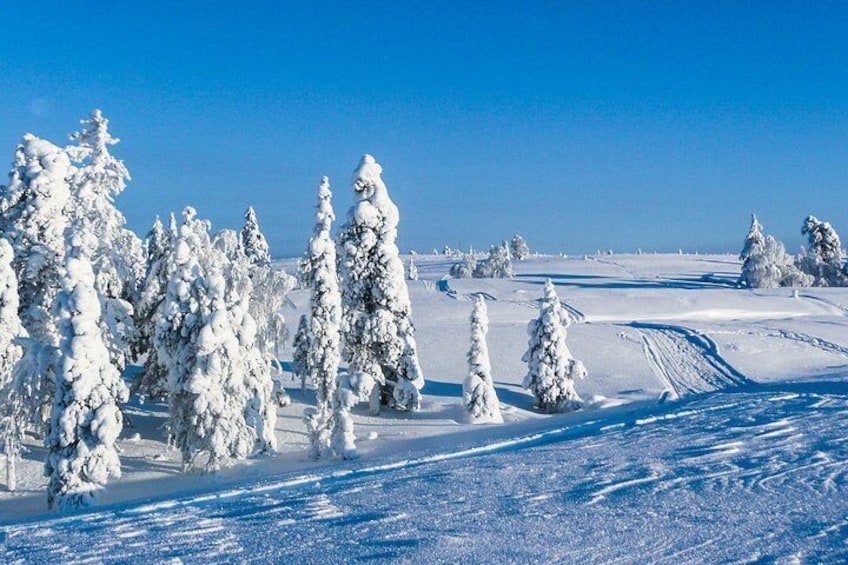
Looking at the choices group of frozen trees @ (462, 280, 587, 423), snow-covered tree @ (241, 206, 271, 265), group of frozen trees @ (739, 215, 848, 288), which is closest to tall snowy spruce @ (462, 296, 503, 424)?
group of frozen trees @ (462, 280, 587, 423)

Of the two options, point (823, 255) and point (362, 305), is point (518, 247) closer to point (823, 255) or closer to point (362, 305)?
point (823, 255)

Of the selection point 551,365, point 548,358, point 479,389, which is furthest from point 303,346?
point 551,365

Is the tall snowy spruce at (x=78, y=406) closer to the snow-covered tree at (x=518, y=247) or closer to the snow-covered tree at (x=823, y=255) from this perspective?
the snow-covered tree at (x=823, y=255)

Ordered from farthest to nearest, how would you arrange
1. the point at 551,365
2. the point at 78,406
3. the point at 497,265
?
1. the point at 497,265
2. the point at 551,365
3. the point at 78,406

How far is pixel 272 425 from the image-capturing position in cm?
2562

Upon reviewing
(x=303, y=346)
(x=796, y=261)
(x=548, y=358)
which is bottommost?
(x=548, y=358)

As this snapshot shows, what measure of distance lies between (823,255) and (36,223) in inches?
3836

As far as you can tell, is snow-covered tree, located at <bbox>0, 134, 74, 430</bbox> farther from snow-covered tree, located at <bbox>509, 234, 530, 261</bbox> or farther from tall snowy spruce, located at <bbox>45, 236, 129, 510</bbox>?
snow-covered tree, located at <bbox>509, 234, 530, 261</bbox>

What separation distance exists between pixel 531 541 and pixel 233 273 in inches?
842

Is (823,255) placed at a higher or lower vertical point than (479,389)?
higher

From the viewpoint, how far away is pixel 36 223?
24.4m

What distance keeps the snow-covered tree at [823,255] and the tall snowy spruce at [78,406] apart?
309ft

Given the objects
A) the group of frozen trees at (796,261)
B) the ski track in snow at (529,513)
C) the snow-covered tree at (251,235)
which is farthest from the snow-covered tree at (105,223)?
the group of frozen trees at (796,261)

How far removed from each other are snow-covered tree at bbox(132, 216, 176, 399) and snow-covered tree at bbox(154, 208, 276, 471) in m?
3.97
